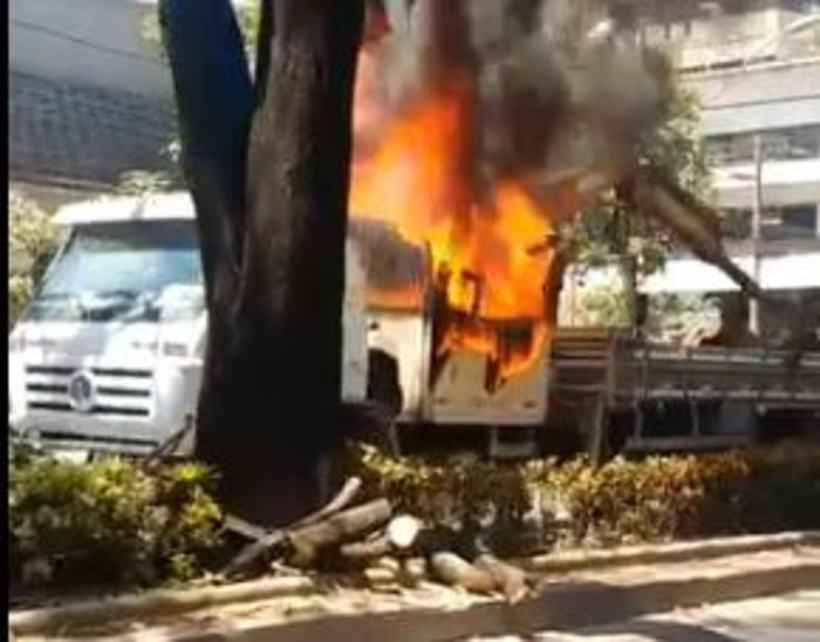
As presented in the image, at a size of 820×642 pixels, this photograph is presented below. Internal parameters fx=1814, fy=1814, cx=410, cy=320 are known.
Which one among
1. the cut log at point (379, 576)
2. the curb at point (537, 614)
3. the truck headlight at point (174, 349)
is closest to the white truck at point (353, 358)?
the truck headlight at point (174, 349)

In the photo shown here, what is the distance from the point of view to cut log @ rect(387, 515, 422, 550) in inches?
363

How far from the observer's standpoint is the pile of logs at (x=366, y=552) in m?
8.98

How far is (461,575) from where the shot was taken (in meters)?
9.27

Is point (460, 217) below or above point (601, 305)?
below

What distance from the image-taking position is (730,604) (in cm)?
1066

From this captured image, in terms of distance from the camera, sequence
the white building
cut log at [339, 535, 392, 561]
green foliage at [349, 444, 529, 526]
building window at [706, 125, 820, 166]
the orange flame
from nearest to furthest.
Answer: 1. cut log at [339, 535, 392, 561]
2. green foliage at [349, 444, 529, 526]
3. the orange flame
4. the white building
5. building window at [706, 125, 820, 166]

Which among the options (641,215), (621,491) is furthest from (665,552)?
(641,215)

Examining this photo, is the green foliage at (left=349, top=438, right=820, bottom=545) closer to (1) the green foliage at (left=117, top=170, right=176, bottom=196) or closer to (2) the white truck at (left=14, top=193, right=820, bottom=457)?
(2) the white truck at (left=14, top=193, right=820, bottom=457)

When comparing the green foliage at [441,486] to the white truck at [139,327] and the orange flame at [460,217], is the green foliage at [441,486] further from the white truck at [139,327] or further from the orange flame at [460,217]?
the orange flame at [460,217]

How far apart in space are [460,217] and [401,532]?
5.48 metres

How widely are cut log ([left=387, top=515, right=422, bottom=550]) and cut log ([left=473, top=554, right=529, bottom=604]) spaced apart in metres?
0.42

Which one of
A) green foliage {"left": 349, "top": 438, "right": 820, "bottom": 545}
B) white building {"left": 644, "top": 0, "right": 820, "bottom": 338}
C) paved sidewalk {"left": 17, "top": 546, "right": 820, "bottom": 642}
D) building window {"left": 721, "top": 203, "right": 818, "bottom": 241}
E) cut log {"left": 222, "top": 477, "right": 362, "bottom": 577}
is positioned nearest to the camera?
paved sidewalk {"left": 17, "top": 546, "right": 820, "bottom": 642}

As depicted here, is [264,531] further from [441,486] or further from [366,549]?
[441,486]

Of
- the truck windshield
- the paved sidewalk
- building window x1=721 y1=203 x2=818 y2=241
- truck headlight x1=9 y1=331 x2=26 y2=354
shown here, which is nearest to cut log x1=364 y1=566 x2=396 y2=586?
the paved sidewalk
